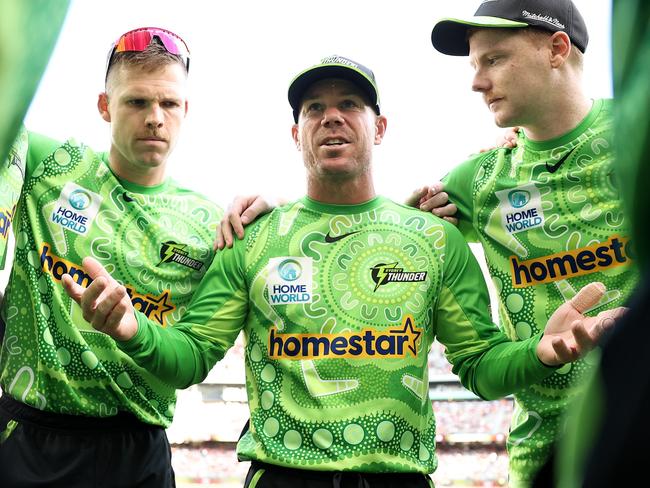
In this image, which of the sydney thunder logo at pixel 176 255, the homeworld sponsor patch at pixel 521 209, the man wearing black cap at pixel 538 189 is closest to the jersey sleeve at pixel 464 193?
the man wearing black cap at pixel 538 189

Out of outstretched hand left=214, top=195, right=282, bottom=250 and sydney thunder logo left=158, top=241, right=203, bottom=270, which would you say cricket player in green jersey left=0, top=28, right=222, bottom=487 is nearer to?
sydney thunder logo left=158, top=241, right=203, bottom=270

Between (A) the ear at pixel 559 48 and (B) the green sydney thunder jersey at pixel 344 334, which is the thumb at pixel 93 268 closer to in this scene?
(B) the green sydney thunder jersey at pixel 344 334

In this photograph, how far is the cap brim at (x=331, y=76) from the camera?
9.80 ft

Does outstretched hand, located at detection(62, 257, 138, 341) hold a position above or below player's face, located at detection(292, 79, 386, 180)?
below

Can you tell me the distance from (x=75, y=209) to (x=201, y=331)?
2.36 ft

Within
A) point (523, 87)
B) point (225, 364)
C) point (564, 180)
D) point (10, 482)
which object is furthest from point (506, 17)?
point (225, 364)

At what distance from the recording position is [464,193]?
3.13 m

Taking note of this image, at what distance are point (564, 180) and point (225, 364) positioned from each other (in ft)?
49.6

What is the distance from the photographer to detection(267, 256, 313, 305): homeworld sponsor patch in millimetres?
2787

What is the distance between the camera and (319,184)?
9.84 ft

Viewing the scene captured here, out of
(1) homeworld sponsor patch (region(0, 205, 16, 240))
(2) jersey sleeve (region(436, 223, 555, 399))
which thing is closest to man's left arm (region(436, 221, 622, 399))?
(2) jersey sleeve (region(436, 223, 555, 399))

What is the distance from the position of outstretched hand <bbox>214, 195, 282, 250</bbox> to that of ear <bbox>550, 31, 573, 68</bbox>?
1.18 m

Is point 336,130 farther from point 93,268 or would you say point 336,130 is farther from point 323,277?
point 93,268

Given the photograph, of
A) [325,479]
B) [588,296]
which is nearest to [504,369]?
[588,296]
